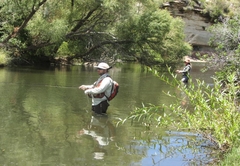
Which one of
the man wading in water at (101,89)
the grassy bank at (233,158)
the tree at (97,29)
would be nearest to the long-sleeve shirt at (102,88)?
the man wading in water at (101,89)

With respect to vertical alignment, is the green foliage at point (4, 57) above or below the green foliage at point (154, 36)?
below

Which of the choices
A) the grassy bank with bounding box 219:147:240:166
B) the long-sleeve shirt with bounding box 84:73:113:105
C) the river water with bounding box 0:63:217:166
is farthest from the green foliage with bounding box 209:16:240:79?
the grassy bank with bounding box 219:147:240:166

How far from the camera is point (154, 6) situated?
83.7ft

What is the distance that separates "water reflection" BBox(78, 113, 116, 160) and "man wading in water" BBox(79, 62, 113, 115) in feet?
0.74

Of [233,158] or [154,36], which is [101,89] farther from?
[154,36]

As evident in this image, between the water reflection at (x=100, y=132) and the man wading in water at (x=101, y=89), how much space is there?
22 cm

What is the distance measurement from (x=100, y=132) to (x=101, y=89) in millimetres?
1641

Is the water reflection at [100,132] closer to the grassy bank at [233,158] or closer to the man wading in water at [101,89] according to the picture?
the man wading in water at [101,89]

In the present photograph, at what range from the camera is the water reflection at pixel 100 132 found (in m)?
6.34

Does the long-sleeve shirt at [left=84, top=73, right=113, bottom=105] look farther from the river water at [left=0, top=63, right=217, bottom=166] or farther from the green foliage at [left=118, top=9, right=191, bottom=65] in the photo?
the green foliage at [left=118, top=9, right=191, bottom=65]

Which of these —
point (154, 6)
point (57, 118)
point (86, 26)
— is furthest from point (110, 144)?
point (86, 26)

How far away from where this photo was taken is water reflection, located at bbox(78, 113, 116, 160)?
634cm

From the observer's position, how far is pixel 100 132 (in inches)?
306

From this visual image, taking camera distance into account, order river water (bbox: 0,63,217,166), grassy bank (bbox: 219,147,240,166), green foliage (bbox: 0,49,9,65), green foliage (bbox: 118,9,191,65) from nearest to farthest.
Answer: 1. grassy bank (bbox: 219,147,240,166)
2. river water (bbox: 0,63,217,166)
3. green foliage (bbox: 118,9,191,65)
4. green foliage (bbox: 0,49,9,65)
